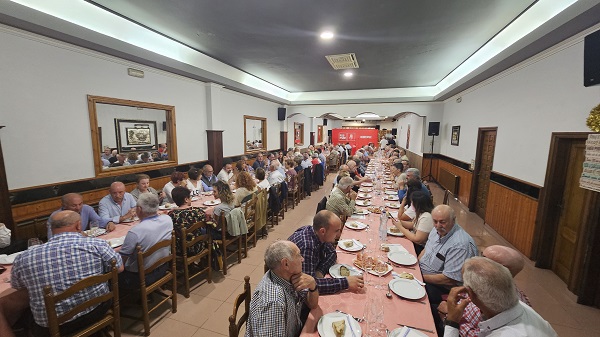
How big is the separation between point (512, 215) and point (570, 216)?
1.01m

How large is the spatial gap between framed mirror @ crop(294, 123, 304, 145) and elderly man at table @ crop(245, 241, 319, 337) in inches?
445

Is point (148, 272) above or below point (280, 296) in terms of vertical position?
below

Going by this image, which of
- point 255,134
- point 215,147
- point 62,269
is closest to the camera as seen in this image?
point 62,269

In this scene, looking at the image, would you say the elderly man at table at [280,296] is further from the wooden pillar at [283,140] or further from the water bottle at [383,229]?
the wooden pillar at [283,140]

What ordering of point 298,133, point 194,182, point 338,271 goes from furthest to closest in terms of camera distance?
point 298,133 → point 194,182 → point 338,271

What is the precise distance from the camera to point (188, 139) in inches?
226

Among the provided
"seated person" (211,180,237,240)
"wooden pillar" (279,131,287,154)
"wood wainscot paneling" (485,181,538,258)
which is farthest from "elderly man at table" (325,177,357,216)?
"wooden pillar" (279,131,287,154)

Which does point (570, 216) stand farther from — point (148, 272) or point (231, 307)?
point (148, 272)

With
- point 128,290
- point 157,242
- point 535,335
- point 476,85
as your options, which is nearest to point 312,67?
point 476,85

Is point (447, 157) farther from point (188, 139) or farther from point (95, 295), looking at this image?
point (95, 295)

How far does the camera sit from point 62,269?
169 centimetres

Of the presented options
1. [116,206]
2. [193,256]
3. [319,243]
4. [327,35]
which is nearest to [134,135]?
[116,206]

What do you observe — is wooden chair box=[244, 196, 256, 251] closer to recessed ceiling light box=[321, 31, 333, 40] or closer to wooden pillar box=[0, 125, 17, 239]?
wooden pillar box=[0, 125, 17, 239]

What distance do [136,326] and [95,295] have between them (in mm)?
832
